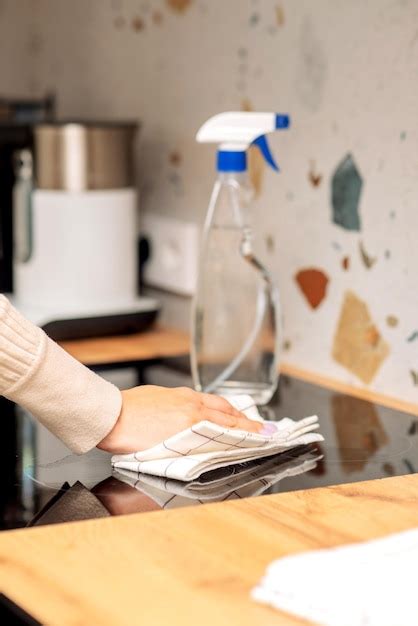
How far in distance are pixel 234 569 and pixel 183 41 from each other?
1.06 m

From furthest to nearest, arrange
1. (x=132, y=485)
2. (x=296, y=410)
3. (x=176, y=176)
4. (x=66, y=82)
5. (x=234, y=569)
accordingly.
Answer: (x=66, y=82) < (x=176, y=176) < (x=296, y=410) < (x=132, y=485) < (x=234, y=569)

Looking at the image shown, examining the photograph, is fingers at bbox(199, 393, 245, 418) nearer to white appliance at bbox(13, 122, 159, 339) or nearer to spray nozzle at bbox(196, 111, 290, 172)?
spray nozzle at bbox(196, 111, 290, 172)

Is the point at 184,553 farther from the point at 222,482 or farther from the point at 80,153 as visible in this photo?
the point at 80,153

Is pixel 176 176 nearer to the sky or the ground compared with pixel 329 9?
nearer to the ground

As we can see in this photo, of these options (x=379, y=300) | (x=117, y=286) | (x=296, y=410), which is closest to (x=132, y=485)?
(x=296, y=410)

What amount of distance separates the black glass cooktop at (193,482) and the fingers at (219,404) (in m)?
0.06

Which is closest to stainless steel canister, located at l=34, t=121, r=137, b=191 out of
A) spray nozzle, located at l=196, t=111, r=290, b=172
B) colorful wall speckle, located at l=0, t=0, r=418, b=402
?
colorful wall speckle, located at l=0, t=0, r=418, b=402

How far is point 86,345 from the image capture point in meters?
1.59

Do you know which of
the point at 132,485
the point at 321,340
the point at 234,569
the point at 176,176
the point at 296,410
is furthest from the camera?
the point at 176,176

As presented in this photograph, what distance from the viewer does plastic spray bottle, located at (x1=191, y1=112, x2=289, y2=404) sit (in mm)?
1358

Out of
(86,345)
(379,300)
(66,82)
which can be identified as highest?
(66,82)

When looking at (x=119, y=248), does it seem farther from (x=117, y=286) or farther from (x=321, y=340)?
(x=321, y=340)

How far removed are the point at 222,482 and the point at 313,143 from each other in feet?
1.86

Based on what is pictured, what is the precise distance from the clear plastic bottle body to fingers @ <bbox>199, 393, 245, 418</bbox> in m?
0.25
